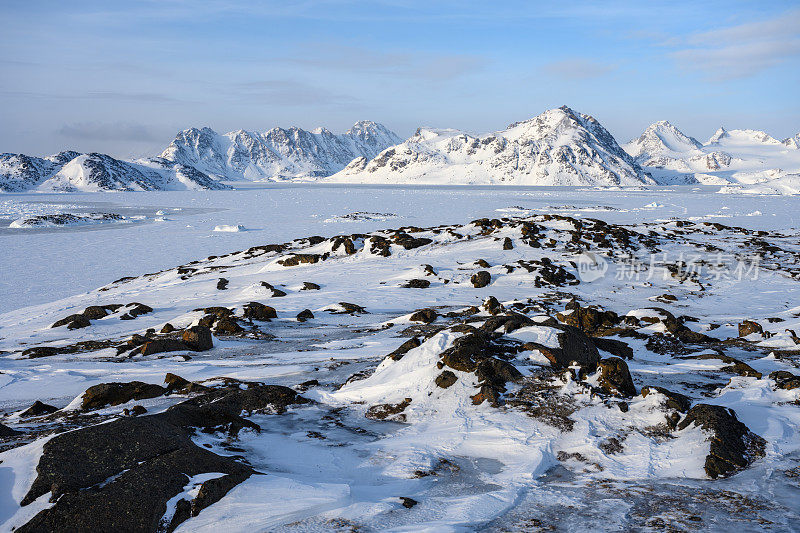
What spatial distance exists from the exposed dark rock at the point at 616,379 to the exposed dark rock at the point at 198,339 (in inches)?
367

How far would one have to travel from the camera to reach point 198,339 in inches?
492

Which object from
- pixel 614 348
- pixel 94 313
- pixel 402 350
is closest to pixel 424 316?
pixel 402 350

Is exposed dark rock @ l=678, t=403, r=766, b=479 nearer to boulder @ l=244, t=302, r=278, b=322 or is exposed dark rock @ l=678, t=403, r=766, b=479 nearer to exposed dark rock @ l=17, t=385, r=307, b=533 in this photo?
exposed dark rock @ l=17, t=385, r=307, b=533

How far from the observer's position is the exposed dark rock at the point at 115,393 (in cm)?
792

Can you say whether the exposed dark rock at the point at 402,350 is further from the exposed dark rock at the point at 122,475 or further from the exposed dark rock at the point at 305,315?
the exposed dark rock at the point at 305,315

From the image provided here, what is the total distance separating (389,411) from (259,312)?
9.19 meters

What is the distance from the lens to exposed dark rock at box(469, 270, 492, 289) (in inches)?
818

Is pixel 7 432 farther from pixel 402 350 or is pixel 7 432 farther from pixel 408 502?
pixel 402 350

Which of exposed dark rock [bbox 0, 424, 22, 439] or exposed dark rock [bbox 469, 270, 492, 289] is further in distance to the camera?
exposed dark rock [bbox 469, 270, 492, 289]

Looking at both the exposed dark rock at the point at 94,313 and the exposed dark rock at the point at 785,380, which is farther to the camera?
the exposed dark rock at the point at 94,313

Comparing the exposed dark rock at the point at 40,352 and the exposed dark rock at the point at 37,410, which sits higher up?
the exposed dark rock at the point at 37,410

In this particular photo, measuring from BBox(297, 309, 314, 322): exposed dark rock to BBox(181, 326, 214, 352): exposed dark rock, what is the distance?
3.61 metres

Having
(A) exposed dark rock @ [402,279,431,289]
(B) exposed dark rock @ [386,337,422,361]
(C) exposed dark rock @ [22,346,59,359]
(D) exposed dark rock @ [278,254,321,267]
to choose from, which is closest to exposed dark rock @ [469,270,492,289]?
(A) exposed dark rock @ [402,279,431,289]

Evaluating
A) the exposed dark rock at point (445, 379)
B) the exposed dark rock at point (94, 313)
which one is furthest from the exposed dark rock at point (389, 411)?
the exposed dark rock at point (94, 313)
